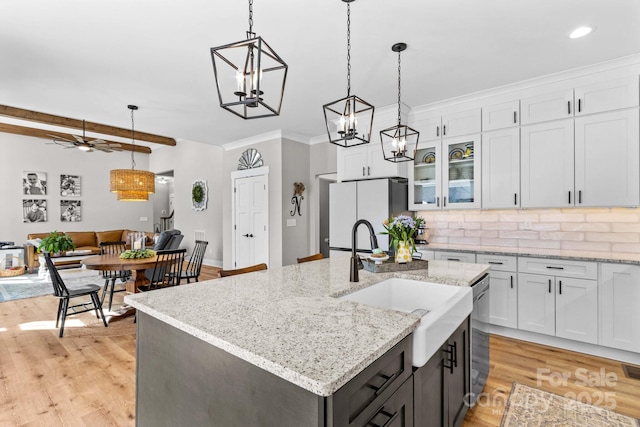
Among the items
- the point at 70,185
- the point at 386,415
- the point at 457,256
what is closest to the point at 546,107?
the point at 457,256

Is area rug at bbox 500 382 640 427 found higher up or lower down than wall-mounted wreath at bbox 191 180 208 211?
lower down

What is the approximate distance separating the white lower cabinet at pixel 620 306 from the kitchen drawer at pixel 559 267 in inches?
3.1

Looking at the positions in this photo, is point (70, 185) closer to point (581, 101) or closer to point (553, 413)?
point (553, 413)

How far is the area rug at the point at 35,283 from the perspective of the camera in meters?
4.90

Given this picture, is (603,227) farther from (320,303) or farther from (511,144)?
(320,303)

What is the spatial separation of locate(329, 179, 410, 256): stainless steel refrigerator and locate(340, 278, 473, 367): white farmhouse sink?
5.96ft

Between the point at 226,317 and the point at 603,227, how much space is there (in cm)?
366

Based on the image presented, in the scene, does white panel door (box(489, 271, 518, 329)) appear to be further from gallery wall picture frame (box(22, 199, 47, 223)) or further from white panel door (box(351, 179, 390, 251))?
gallery wall picture frame (box(22, 199, 47, 223))

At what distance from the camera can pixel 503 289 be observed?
10.6 ft

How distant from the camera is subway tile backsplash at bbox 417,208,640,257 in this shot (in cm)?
299

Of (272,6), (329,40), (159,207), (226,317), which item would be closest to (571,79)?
(329,40)

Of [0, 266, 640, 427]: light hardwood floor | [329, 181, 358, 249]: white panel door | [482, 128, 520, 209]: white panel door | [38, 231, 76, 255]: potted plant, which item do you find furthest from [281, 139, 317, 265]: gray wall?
[38, 231, 76, 255]: potted plant

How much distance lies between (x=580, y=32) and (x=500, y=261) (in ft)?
6.76

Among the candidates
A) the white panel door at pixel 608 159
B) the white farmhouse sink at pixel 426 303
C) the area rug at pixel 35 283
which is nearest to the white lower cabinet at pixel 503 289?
the white panel door at pixel 608 159
